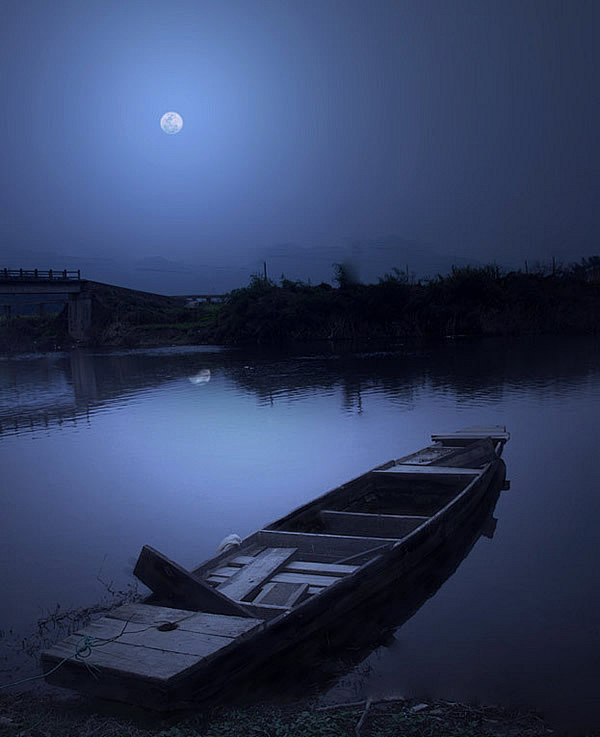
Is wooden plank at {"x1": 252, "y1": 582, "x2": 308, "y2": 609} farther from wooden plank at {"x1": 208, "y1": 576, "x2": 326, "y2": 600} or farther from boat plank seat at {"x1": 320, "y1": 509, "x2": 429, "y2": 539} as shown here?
boat plank seat at {"x1": 320, "y1": 509, "x2": 429, "y2": 539}

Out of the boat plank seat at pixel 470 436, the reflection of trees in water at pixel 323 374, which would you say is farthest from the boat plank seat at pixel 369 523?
the reflection of trees in water at pixel 323 374

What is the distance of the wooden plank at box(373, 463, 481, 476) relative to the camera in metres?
9.91

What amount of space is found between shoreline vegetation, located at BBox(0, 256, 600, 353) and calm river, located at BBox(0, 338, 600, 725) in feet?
85.1

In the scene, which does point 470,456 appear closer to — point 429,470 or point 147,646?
point 429,470

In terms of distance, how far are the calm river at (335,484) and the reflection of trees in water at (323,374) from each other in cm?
23

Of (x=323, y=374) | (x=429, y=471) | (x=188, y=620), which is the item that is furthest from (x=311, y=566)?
(x=323, y=374)

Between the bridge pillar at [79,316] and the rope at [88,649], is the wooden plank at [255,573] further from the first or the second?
the bridge pillar at [79,316]

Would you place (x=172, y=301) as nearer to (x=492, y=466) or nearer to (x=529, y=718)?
(x=492, y=466)

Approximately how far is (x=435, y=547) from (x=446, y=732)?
314cm

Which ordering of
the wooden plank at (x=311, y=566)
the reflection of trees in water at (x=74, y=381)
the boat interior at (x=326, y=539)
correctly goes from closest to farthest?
the boat interior at (x=326, y=539)
the wooden plank at (x=311, y=566)
the reflection of trees in water at (x=74, y=381)

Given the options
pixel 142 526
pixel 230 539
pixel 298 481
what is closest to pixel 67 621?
pixel 230 539

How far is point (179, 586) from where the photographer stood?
5.56m

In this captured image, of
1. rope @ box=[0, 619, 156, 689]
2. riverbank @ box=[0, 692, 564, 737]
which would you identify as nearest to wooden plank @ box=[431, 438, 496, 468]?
riverbank @ box=[0, 692, 564, 737]

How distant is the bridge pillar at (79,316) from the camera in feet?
224
